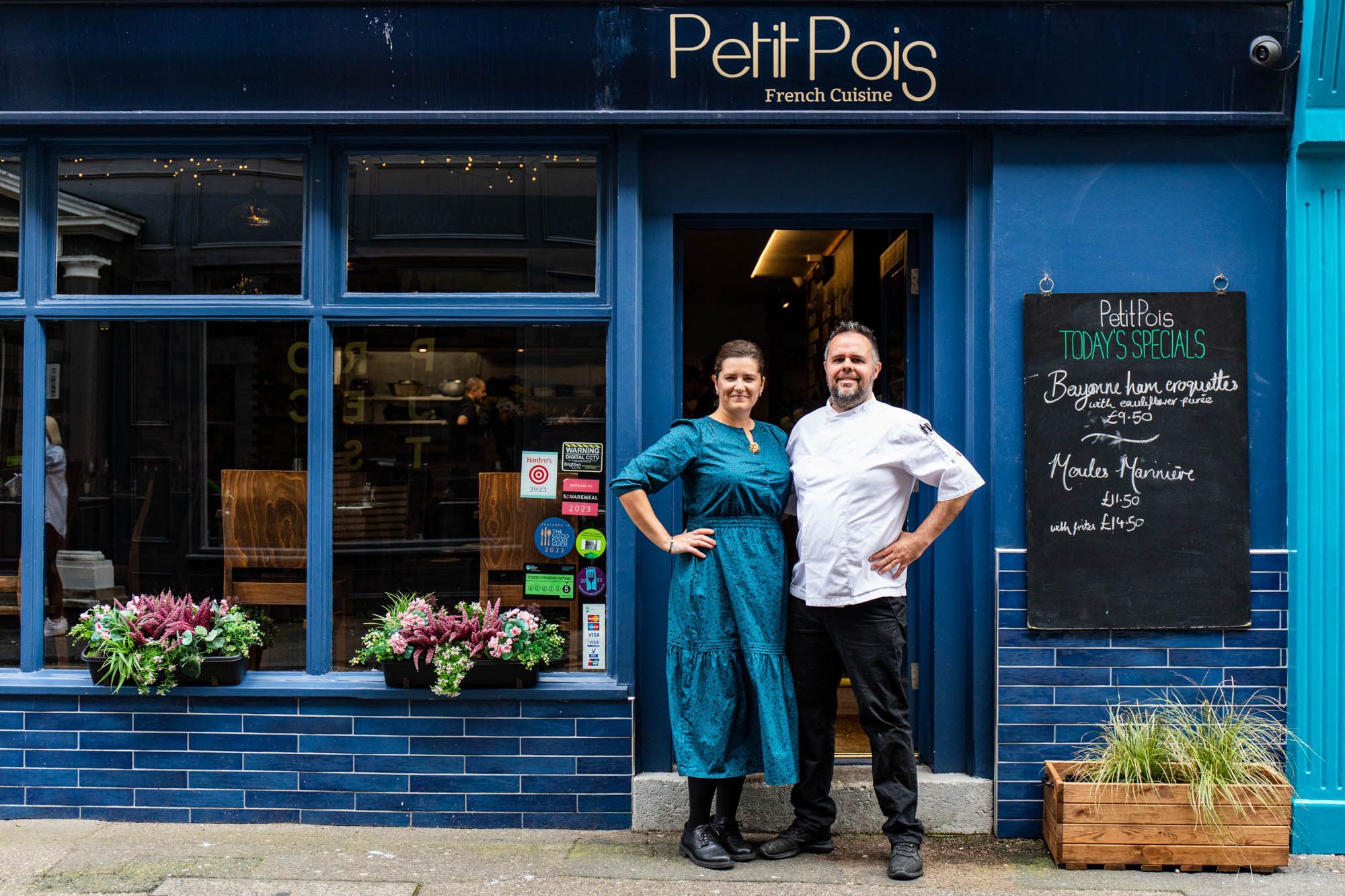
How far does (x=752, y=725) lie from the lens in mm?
4637

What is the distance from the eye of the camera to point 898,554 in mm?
4477

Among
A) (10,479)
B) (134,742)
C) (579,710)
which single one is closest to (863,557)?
(579,710)

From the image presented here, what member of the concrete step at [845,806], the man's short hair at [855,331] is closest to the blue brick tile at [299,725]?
the concrete step at [845,806]

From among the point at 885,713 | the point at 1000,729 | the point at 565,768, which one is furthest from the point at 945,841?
the point at 565,768

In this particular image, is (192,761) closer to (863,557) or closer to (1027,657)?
(863,557)

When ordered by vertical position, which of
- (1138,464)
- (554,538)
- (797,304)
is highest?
(797,304)

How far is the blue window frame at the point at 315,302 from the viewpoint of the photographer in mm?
5188

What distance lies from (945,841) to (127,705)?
3768 millimetres

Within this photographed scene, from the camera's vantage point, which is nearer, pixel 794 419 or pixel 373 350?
pixel 373 350

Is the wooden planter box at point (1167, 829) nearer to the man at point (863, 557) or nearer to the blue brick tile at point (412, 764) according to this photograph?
the man at point (863, 557)

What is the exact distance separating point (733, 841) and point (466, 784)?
1.26 metres

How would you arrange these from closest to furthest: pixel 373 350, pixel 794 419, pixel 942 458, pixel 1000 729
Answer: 1. pixel 942 458
2. pixel 1000 729
3. pixel 373 350
4. pixel 794 419

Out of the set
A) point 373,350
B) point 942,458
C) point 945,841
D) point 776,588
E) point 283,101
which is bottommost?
point 945,841

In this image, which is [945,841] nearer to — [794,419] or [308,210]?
[794,419]
